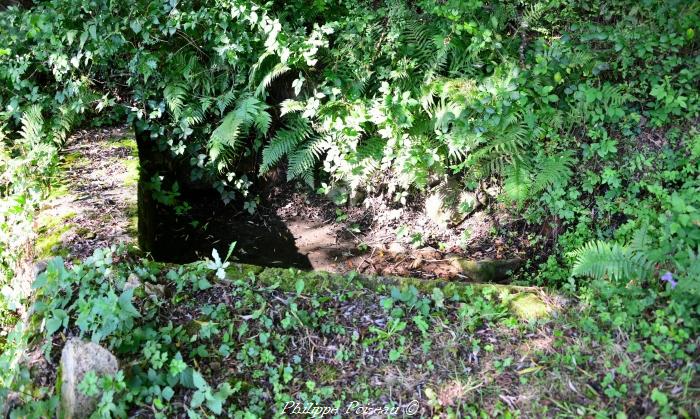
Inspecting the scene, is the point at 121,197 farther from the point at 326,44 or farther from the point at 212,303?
the point at 326,44

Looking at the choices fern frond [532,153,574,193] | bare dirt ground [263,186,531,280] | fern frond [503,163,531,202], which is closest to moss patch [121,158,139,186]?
bare dirt ground [263,186,531,280]

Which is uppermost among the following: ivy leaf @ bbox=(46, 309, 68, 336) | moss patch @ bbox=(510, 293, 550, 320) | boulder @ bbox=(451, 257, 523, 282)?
ivy leaf @ bbox=(46, 309, 68, 336)

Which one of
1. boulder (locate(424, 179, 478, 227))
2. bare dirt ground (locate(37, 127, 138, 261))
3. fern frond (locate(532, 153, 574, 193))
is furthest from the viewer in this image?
boulder (locate(424, 179, 478, 227))

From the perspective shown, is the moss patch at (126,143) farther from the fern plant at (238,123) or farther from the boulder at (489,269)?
the boulder at (489,269)

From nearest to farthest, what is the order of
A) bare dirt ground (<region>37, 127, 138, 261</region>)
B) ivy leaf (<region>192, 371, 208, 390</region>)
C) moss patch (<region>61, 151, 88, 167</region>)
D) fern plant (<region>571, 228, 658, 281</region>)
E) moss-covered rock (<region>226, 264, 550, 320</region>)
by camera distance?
ivy leaf (<region>192, 371, 208, 390</region>), fern plant (<region>571, 228, 658, 281</region>), moss-covered rock (<region>226, 264, 550, 320</region>), bare dirt ground (<region>37, 127, 138, 261</region>), moss patch (<region>61, 151, 88, 167</region>)

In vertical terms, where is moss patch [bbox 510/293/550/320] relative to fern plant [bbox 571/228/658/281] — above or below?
below

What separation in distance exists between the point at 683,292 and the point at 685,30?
2404mm

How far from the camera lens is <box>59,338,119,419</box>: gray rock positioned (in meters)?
2.64

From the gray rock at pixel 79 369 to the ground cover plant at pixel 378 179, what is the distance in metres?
0.11

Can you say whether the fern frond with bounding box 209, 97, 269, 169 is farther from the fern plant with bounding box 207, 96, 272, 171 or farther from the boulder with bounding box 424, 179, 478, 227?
the boulder with bounding box 424, 179, 478, 227

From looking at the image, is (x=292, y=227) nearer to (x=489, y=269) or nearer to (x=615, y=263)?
(x=489, y=269)

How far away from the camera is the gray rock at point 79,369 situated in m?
2.64

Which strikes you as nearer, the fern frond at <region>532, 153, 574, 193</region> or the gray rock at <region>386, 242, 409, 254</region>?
the fern frond at <region>532, 153, 574, 193</region>

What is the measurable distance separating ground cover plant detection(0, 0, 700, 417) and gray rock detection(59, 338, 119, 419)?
11 cm
